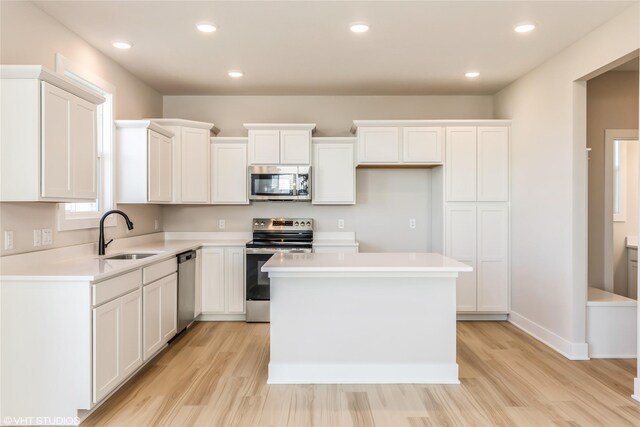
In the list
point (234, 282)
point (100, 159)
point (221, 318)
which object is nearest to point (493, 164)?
point (234, 282)

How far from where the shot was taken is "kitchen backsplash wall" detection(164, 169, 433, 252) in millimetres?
5238

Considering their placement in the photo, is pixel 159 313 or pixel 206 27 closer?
pixel 206 27

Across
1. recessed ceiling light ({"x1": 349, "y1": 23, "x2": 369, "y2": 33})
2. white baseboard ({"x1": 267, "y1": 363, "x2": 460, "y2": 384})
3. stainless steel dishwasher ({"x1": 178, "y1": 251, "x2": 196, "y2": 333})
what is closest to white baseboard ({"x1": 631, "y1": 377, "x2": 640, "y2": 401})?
white baseboard ({"x1": 267, "y1": 363, "x2": 460, "y2": 384})

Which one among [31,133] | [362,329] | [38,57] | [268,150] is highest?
[38,57]

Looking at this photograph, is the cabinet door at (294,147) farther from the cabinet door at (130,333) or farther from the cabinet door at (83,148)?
the cabinet door at (130,333)

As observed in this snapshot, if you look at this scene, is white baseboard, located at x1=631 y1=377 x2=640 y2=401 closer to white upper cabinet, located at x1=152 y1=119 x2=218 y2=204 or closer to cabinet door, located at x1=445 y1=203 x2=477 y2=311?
cabinet door, located at x1=445 y1=203 x2=477 y2=311

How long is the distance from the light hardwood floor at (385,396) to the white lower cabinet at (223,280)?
100 cm

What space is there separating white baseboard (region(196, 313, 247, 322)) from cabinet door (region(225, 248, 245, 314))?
76mm

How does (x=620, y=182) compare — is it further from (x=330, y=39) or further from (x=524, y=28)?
(x=330, y=39)

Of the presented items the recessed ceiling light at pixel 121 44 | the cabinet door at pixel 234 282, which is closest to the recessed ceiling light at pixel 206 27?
the recessed ceiling light at pixel 121 44

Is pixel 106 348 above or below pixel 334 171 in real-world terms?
below

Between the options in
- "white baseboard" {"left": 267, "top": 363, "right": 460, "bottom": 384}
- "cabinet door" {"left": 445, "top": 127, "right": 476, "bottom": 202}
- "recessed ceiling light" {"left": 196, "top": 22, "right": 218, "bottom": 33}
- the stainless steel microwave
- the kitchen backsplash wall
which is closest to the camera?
"white baseboard" {"left": 267, "top": 363, "right": 460, "bottom": 384}

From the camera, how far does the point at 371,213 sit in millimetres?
5266

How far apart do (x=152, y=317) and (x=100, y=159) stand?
1.59 meters
